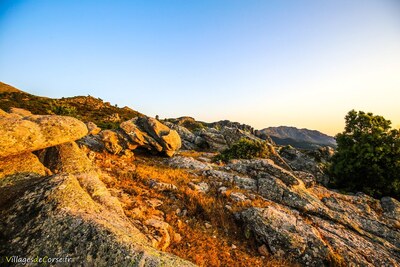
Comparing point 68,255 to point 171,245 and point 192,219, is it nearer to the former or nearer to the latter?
point 171,245

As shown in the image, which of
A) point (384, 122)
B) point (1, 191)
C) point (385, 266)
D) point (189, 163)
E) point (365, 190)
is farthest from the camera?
point (384, 122)

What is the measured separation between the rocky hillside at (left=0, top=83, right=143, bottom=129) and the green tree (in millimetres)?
36910

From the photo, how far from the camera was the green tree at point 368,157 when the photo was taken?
72.4 ft

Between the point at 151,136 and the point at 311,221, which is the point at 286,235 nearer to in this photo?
the point at 311,221

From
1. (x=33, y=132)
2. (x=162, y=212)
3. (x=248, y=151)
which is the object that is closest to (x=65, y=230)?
(x=162, y=212)

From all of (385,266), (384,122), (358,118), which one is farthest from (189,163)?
(384,122)

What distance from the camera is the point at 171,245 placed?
8.37 meters

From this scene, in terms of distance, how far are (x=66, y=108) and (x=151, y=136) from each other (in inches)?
1574

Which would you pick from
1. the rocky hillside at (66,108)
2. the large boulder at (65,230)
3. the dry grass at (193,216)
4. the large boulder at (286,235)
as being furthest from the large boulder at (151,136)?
the rocky hillside at (66,108)

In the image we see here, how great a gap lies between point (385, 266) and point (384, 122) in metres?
20.7

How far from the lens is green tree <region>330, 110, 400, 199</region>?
72.4 feet

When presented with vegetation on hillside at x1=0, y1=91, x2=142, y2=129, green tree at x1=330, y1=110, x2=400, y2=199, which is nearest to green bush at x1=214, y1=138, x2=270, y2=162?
green tree at x1=330, y1=110, x2=400, y2=199

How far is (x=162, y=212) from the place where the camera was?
10.4 metres

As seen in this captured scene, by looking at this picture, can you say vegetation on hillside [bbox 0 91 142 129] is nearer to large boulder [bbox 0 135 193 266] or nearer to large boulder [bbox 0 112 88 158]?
large boulder [bbox 0 112 88 158]
